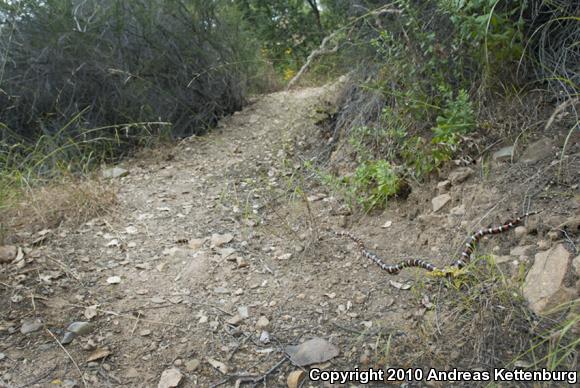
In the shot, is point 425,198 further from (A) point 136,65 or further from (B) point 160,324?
(A) point 136,65

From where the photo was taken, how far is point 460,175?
2.67 metres

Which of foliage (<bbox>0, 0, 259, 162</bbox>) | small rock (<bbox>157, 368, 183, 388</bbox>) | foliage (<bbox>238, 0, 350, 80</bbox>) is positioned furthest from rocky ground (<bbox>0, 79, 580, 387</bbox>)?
foliage (<bbox>238, 0, 350, 80</bbox>)

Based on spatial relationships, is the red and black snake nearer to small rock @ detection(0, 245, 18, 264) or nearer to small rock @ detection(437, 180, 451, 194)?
small rock @ detection(437, 180, 451, 194)

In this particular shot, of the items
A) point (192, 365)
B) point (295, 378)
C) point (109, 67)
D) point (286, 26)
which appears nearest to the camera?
point (295, 378)

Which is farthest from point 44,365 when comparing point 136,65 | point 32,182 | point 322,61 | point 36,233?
point 322,61

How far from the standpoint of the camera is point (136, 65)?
4629 millimetres

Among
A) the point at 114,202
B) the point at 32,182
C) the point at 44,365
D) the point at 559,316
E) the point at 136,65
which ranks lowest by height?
the point at 559,316

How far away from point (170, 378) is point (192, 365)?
0.34 feet

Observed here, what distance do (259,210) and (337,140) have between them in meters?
0.99

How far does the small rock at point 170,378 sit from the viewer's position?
1.87 m

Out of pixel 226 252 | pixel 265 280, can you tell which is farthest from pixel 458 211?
Result: pixel 226 252

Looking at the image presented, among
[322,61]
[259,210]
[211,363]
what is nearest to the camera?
[211,363]

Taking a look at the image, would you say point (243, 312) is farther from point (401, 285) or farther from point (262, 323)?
point (401, 285)

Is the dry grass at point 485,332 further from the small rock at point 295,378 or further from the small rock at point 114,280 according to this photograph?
the small rock at point 114,280
